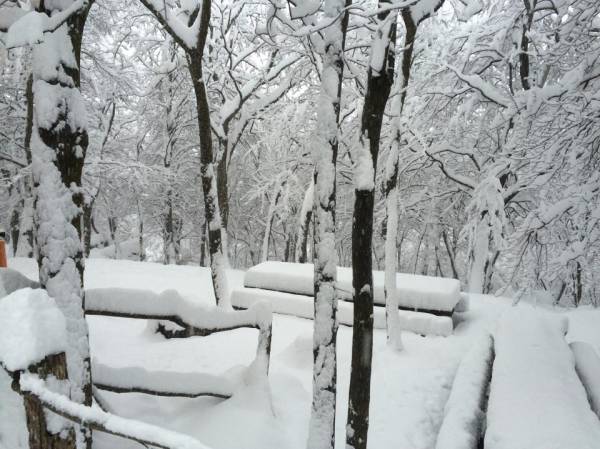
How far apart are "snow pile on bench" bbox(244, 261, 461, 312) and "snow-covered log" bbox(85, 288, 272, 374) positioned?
2.31 meters

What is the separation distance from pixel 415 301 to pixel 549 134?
3347 millimetres

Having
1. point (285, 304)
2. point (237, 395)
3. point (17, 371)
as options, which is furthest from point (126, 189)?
point (17, 371)

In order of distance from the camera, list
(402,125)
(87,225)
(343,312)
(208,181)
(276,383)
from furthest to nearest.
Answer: (87,225)
(402,125)
(343,312)
(208,181)
(276,383)

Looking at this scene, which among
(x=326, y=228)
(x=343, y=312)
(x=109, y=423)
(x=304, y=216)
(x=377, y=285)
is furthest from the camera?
(x=304, y=216)

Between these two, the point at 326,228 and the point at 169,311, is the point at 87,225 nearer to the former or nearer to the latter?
the point at 169,311

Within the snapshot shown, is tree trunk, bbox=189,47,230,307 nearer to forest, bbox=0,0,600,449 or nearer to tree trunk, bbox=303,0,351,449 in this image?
forest, bbox=0,0,600,449

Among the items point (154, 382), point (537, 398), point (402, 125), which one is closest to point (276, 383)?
point (154, 382)

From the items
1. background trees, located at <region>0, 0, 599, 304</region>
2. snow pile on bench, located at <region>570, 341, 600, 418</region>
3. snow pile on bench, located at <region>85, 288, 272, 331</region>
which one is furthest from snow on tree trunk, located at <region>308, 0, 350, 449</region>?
snow pile on bench, located at <region>570, 341, 600, 418</region>

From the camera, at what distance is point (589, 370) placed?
5.14m

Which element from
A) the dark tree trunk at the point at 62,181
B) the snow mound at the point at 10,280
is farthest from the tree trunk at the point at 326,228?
the snow mound at the point at 10,280

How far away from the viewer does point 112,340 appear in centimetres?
604

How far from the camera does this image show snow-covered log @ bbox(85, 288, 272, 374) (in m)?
3.84

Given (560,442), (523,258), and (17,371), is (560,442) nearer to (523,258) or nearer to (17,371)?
(523,258)

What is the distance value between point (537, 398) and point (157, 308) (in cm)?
366
